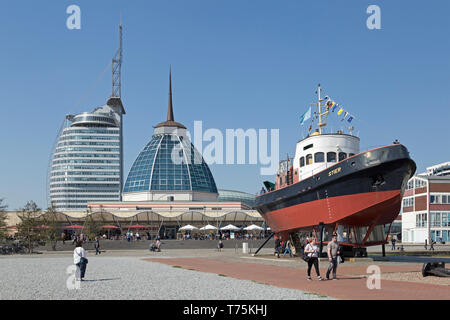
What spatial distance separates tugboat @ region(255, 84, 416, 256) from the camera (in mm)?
30312

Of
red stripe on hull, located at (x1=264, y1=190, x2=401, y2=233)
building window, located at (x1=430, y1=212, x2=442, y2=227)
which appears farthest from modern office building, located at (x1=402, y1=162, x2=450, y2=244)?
red stripe on hull, located at (x1=264, y1=190, x2=401, y2=233)

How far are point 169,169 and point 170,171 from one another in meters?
0.90

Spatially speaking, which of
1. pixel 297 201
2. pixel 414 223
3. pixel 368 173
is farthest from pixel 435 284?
pixel 414 223

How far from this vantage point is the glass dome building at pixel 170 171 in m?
138

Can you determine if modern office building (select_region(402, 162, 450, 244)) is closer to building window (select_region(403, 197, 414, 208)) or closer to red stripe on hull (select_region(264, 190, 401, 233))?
building window (select_region(403, 197, 414, 208))

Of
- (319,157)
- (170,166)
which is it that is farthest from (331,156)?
(170,166)

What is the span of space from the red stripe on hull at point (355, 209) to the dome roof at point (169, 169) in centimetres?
10612

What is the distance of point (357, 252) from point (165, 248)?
37779mm

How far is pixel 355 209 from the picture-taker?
1217 inches

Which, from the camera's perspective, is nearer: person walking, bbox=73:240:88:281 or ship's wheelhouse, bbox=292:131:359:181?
person walking, bbox=73:240:88:281

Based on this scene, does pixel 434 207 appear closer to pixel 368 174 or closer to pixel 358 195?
pixel 358 195
